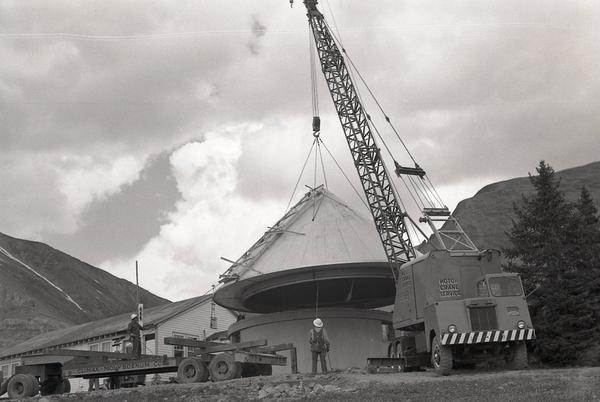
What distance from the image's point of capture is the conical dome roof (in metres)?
36.8

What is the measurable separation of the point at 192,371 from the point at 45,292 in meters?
138

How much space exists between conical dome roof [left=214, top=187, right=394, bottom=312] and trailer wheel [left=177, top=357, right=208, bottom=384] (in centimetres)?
1425

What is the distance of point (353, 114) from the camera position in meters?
40.3

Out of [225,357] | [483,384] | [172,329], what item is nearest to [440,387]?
[483,384]

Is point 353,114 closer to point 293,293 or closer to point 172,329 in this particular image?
point 293,293

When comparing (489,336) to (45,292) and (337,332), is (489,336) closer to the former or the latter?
(337,332)

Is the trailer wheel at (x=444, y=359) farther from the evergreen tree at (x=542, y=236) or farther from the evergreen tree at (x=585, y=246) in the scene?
the evergreen tree at (x=585, y=246)

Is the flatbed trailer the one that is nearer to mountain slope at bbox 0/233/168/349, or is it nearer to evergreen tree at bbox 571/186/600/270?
evergreen tree at bbox 571/186/600/270

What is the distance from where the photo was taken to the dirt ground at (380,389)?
51.8 ft

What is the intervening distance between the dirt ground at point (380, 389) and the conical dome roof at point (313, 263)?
15.4 metres

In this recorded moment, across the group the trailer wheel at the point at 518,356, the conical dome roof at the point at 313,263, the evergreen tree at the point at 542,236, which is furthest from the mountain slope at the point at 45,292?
the trailer wheel at the point at 518,356

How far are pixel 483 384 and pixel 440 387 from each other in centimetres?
107

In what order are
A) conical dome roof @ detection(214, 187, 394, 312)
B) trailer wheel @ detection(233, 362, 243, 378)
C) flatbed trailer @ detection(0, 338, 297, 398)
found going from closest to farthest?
1. trailer wheel @ detection(233, 362, 243, 378)
2. flatbed trailer @ detection(0, 338, 297, 398)
3. conical dome roof @ detection(214, 187, 394, 312)

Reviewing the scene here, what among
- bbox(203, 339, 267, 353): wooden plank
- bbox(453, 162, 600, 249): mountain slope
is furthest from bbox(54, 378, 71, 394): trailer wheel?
bbox(453, 162, 600, 249): mountain slope
